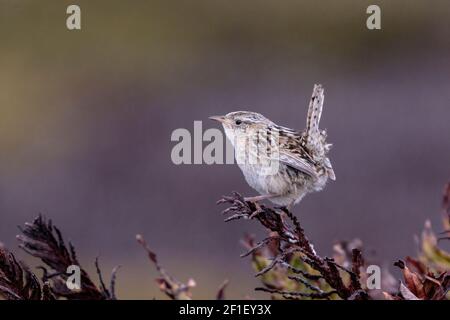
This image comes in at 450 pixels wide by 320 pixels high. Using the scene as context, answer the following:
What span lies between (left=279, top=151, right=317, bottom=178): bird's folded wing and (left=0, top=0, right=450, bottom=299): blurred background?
193 inches

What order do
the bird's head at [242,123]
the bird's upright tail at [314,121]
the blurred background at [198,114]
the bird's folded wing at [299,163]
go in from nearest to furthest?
the bird's folded wing at [299,163] < the bird's upright tail at [314,121] < the bird's head at [242,123] < the blurred background at [198,114]

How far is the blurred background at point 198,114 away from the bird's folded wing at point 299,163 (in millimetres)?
4910

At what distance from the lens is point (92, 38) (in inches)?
594

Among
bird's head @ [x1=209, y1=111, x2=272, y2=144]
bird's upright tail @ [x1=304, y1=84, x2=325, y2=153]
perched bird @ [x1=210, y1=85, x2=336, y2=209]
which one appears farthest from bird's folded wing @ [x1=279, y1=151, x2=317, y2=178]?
bird's head @ [x1=209, y1=111, x2=272, y2=144]

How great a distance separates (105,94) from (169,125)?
5.81 feet

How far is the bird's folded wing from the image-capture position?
3.95 meters

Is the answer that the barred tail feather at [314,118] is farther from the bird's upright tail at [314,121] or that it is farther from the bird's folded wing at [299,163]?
the bird's folded wing at [299,163]

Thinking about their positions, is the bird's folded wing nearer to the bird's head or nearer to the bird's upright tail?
the bird's upright tail

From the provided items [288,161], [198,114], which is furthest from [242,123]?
[198,114]

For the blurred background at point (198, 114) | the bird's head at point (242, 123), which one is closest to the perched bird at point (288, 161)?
the bird's head at point (242, 123)

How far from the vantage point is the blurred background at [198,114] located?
10.5m

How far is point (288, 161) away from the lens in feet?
13.0
